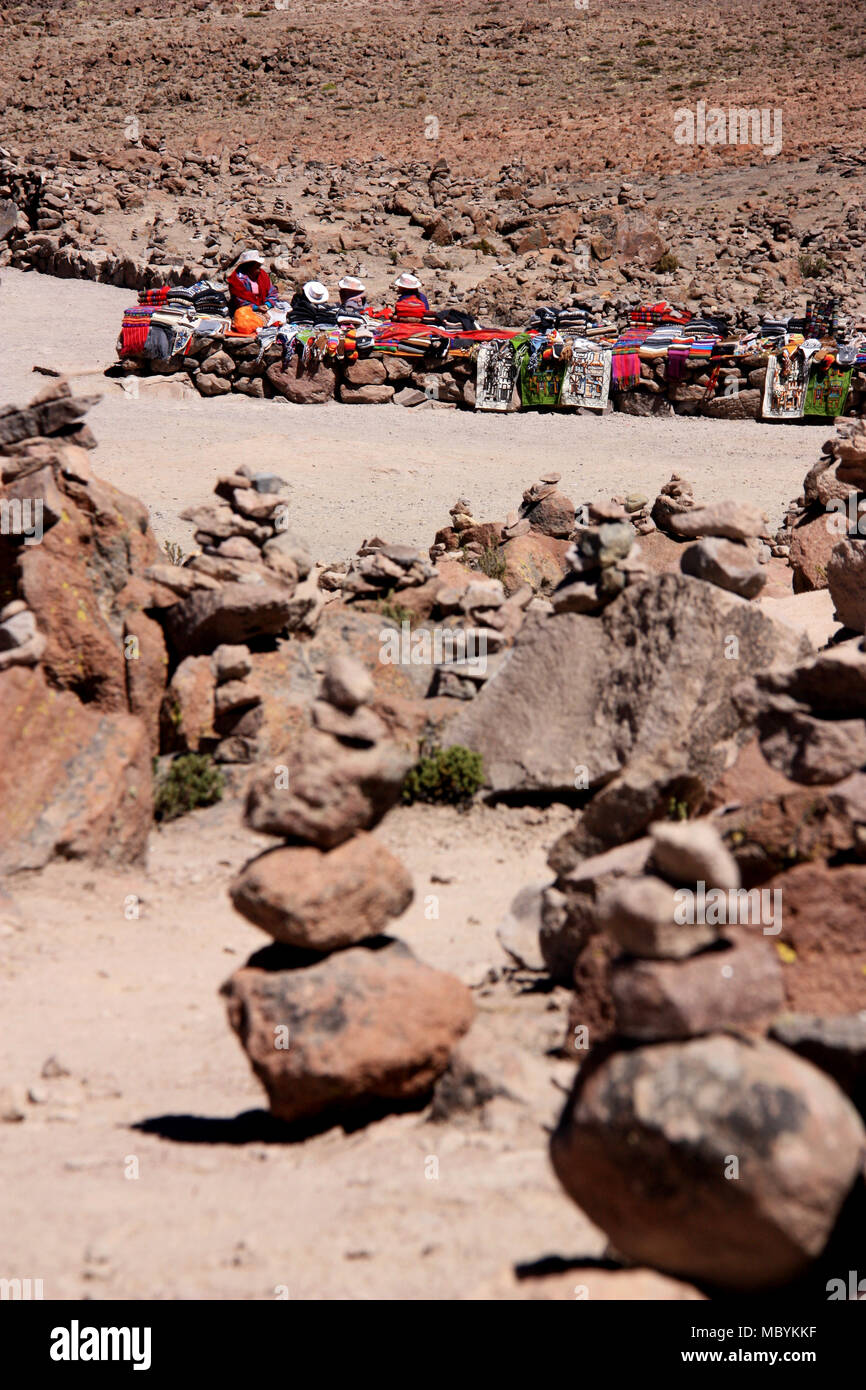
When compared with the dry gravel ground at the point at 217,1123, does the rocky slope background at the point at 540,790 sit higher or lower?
higher

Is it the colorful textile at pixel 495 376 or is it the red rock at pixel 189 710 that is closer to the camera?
the red rock at pixel 189 710

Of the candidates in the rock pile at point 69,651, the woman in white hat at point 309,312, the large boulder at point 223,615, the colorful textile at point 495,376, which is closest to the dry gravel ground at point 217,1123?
the rock pile at point 69,651

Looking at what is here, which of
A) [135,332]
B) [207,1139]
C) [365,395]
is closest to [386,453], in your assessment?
[365,395]

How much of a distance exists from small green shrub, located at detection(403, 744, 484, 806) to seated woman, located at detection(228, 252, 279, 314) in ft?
42.7

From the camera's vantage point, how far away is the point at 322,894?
175 inches

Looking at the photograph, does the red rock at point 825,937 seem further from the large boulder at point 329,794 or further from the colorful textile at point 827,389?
the colorful textile at point 827,389

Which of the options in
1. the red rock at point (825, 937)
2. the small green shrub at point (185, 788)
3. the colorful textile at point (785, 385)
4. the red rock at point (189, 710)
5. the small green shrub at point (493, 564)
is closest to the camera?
the red rock at point (825, 937)

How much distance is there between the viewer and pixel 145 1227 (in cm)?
369

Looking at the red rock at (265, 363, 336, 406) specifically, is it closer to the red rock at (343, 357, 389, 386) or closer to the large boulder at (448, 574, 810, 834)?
the red rock at (343, 357, 389, 386)

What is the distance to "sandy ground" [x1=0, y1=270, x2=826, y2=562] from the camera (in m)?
14.1

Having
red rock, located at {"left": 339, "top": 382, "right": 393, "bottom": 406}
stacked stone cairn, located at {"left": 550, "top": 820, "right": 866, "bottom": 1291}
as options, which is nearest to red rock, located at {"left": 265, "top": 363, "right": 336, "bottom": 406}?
red rock, located at {"left": 339, "top": 382, "right": 393, "bottom": 406}

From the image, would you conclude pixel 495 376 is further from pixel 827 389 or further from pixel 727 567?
pixel 727 567

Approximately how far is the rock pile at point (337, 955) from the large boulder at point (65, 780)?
2.44 meters

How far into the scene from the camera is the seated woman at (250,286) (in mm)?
19297
